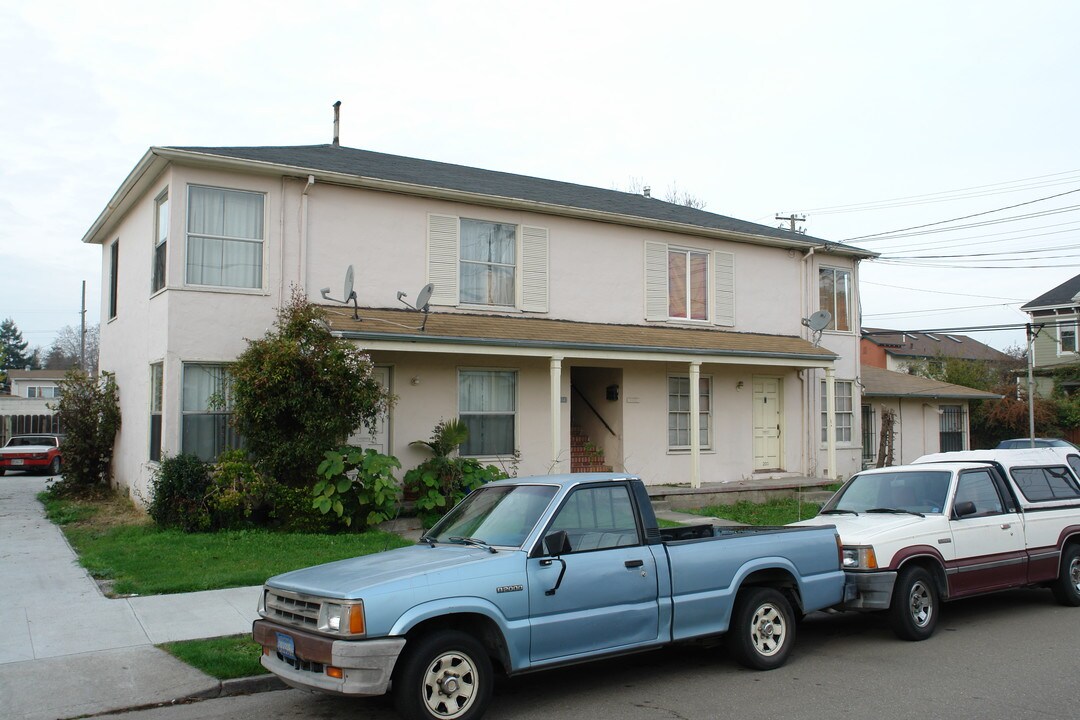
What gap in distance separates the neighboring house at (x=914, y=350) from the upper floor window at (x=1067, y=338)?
3.41 meters

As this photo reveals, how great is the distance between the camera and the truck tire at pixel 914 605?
315 inches

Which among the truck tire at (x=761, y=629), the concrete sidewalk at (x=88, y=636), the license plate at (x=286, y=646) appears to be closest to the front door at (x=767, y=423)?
the truck tire at (x=761, y=629)

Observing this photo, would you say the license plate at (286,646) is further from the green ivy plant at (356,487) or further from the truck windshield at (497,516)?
the green ivy plant at (356,487)

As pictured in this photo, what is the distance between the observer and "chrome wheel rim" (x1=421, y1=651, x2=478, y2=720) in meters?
5.59

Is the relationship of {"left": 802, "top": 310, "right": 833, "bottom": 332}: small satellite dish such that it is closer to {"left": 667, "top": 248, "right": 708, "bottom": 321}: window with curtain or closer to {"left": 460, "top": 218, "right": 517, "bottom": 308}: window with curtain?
{"left": 667, "top": 248, "right": 708, "bottom": 321}: window with curtain

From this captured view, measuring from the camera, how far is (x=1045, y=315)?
43.0 metres

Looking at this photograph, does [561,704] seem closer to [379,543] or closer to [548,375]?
[379,543]

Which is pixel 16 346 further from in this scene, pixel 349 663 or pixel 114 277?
pixel 349 663

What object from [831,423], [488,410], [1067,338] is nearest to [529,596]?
[488,410]

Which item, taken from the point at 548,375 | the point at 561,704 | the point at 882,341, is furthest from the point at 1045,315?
the point at 561,704

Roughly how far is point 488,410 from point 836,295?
9.99 m

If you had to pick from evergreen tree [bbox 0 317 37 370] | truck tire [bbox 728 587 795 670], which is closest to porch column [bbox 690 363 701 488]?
truck tire [bbox 728 587 795 670]

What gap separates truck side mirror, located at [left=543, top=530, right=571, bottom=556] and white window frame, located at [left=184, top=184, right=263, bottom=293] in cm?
983

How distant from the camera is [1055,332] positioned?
42375 mm
